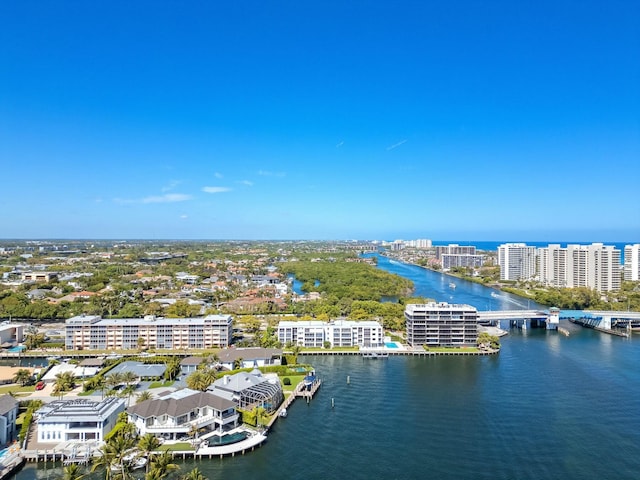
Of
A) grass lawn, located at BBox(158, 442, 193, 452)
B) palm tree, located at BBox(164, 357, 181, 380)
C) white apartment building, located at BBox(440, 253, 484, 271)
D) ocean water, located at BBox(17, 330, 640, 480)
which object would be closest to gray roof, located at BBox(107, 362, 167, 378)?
palm tree, located at BBox(164, 357, 181, 380)

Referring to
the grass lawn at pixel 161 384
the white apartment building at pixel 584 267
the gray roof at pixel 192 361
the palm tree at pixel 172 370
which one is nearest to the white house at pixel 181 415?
the grass lawn at pixel 161 384

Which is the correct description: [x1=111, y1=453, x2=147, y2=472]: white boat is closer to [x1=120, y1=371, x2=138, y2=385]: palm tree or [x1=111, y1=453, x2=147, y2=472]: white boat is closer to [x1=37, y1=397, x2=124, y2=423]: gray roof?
[x1=37, y1=397, x2=124, y2=423]: gray roof

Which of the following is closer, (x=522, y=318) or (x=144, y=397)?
(x=144, y=397)

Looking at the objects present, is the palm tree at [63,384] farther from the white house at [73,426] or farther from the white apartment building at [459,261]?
the white apartment building at [459,261]

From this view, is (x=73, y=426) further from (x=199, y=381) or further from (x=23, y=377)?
(x=23, y=377)

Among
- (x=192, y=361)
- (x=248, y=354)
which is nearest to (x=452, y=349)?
(x=248, y=354)

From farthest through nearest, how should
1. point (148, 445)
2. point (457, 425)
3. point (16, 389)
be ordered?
1. point (16, 389)
2. point (457, 425)
3. point (148, 445)
